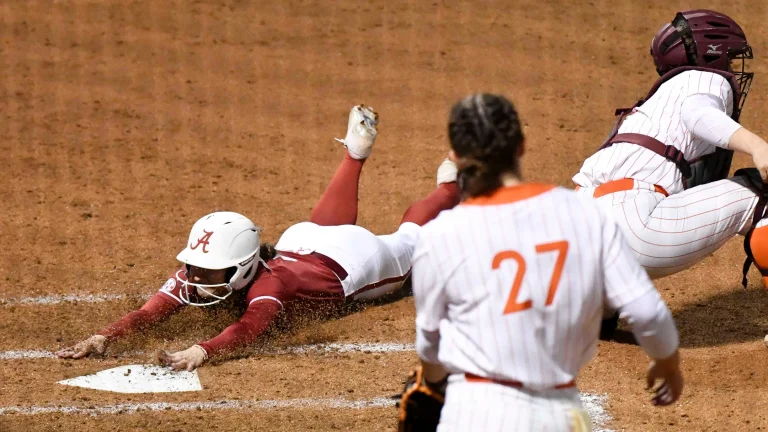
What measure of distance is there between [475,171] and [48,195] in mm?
5369

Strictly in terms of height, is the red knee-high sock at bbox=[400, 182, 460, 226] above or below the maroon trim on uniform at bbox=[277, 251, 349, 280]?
above

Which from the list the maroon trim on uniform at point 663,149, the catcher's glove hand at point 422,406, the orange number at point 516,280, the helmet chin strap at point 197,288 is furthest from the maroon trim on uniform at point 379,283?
the orange number at point 516,280

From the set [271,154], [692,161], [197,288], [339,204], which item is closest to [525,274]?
[692,161]

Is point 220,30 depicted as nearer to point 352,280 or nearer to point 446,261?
point 352,280

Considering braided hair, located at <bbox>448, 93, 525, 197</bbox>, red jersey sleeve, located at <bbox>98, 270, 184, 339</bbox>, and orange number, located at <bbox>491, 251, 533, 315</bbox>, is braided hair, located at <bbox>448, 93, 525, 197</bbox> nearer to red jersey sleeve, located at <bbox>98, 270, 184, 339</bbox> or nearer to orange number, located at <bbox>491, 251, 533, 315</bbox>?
orange number, located at <bbox>491, 251, 533, 315</bbox>

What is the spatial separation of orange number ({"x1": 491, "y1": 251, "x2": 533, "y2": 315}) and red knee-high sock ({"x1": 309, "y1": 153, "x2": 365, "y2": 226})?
3430 mm

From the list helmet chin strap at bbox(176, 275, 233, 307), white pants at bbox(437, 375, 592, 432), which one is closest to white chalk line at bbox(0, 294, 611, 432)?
helmet chin strap at bbox(176, 275, 233, 307)

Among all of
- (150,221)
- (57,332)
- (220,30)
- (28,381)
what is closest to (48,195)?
(150,221)

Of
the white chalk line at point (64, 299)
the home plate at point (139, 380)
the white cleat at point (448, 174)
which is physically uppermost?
the white cleat at point (448, 174)

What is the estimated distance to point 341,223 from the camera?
594cm

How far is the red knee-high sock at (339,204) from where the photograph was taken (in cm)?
595

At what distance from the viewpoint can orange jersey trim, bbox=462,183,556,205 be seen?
2579mm

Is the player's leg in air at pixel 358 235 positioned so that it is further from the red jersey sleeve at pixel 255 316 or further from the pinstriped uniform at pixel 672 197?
the pinstriped uniform at pixel 672 197

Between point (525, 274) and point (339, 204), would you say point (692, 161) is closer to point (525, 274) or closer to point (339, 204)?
point (339, 204)
